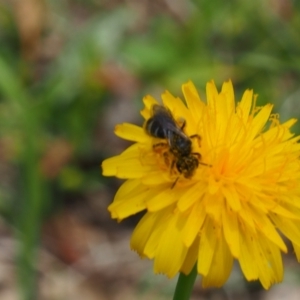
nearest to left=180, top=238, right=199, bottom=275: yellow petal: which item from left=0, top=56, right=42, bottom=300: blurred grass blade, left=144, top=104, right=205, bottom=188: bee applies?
left=144, top=104, right=205, bottom=188: bee

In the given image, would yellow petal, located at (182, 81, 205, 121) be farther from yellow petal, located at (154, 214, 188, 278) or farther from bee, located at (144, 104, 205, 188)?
yellow petal, located at (154, 214, 188, 278)

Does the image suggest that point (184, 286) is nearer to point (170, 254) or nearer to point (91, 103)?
point (170, 254)

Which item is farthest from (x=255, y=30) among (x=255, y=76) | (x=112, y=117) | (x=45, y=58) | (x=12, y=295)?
(x=12, y=295)

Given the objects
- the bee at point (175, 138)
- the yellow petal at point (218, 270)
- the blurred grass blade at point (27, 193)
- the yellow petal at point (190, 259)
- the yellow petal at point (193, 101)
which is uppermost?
the blurred grass blade at point (27, 193)

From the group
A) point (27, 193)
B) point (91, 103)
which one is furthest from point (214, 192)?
point (91, 103)

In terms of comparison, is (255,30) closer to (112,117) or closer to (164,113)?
(112,117)

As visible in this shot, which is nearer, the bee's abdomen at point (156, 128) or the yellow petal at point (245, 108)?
the bee's abdomen at point (156, 128)

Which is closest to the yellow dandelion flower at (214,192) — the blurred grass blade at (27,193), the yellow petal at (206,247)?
the yellow petal at (206,247)

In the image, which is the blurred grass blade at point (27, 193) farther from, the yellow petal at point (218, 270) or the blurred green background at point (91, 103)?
the yellow petal at point (218, 270)

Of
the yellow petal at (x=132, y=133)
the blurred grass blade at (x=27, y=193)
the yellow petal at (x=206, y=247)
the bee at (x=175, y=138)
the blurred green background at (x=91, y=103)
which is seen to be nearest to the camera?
the yellow petal at (x=206, y=247)

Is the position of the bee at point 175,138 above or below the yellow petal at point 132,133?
below
